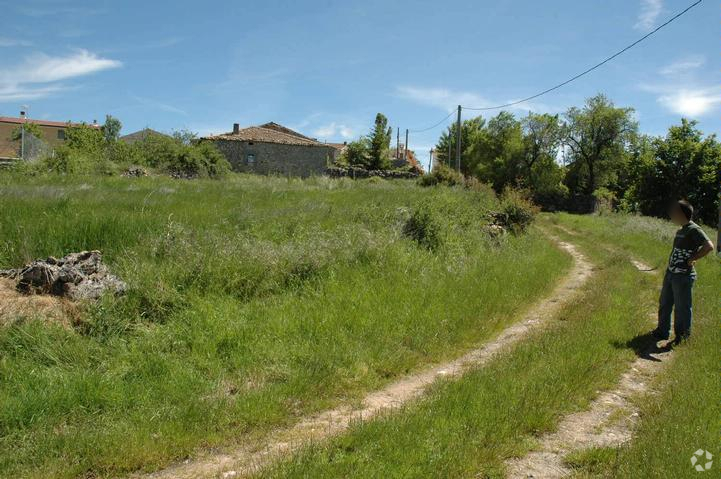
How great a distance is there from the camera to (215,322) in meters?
6.48

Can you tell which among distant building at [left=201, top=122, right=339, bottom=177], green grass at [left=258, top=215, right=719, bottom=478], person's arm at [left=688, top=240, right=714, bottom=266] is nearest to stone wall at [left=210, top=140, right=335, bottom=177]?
distant building at [left=201, top=122, right=339, bottom=177]

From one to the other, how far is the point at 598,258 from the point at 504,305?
8415mm

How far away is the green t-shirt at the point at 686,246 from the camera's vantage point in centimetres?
662

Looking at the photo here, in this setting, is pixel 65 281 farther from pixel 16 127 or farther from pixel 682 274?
pixel 16 127

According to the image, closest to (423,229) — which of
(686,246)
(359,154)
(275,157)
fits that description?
(686,246)

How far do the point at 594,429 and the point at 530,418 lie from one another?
0.56m

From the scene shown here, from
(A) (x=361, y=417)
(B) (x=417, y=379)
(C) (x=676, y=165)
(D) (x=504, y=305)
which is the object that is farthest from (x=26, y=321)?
(C) (x=676, y=165)

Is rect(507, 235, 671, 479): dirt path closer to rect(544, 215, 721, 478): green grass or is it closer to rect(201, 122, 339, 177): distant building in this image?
rect(544, 215, 721, 478): green grass

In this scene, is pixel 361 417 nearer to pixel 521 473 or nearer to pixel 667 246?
pixel 521 473

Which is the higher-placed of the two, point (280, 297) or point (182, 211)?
point (182, 211)

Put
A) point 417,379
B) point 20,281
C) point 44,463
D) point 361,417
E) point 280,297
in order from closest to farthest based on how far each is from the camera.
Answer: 1. point 44,463
2. point 361,417
3. point 417,379
4. point 20,281
5. point 280,297

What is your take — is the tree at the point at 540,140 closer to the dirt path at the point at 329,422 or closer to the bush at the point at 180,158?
the bush at the point at 180,158

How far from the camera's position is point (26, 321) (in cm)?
597

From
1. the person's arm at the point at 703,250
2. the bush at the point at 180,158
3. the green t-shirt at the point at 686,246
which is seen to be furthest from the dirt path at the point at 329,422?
the bush at the point at 180,158
